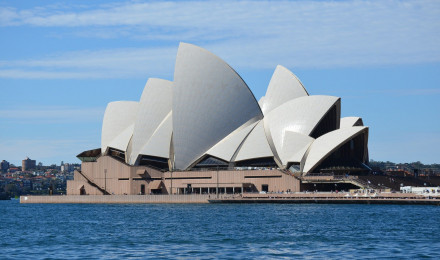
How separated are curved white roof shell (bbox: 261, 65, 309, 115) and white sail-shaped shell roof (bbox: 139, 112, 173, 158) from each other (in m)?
12.1

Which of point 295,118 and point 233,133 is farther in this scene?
point 233,133

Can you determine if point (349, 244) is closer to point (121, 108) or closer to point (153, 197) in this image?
point (153, 197)

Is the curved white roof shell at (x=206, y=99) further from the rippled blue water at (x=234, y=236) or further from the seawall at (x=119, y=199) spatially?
the rippled blue water at (x=234, y=236)

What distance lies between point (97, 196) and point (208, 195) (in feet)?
66.3

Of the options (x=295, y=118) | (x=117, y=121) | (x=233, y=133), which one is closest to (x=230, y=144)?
(x=233, y=133)

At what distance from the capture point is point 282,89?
9500 cm

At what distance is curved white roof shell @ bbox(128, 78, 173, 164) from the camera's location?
3824 inches

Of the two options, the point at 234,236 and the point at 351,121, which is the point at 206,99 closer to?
the point at 351,121

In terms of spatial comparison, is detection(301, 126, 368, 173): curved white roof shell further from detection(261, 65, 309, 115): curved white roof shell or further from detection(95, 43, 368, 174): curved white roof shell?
detection(261, 65, 309, 115): curved white roof shell

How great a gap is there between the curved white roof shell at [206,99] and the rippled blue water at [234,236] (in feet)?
90.3

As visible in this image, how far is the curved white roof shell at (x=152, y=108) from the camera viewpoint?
97.1m

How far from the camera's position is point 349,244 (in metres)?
39.2

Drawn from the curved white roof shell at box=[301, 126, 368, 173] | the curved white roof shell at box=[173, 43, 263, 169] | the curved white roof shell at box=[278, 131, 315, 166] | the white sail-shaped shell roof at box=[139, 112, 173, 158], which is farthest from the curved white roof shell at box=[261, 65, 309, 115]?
the white sail-shaped shell roof at box=[139, 112, 173, 158]

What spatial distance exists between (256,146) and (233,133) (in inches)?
126
